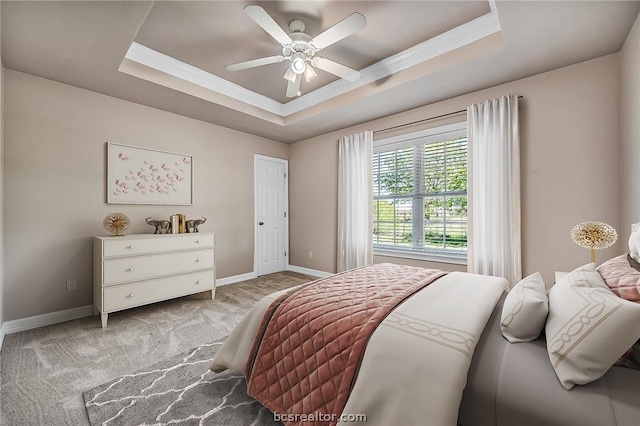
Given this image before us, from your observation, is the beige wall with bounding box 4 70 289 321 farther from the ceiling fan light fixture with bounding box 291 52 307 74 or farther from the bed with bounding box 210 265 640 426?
the bed with bounding box 210 265 640 426

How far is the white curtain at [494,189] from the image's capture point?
2.83 meters

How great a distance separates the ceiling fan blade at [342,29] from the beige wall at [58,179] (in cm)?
248

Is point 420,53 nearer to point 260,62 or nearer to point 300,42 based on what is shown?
point 300,42

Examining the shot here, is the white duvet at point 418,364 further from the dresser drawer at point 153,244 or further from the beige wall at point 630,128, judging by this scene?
the dresser drawer at point 153,244

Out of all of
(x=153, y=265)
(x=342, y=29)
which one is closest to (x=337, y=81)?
(x=342, y=29)

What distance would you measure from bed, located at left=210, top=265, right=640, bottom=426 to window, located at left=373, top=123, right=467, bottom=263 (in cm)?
225

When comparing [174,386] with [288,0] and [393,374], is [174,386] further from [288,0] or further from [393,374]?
[288,0]

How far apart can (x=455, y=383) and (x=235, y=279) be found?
390 cm

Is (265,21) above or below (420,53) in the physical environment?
below

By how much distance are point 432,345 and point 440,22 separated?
8.56 ft

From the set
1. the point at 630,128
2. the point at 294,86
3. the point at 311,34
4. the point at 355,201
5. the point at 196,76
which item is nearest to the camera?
the point at 630,128

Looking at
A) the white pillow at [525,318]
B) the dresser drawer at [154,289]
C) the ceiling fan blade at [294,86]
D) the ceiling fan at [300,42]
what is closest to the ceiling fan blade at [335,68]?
the ceiling fan at [300,42]

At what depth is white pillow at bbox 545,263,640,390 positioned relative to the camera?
86cm

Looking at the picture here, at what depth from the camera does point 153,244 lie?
3.00m
